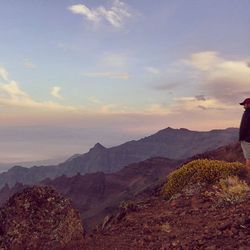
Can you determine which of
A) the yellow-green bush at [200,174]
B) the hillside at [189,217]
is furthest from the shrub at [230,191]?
the yellow-green bush at [200,174]

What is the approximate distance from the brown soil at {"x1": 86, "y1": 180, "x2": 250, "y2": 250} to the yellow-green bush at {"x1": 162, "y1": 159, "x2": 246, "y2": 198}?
1.94 metres

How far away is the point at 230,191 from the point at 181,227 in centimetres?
293

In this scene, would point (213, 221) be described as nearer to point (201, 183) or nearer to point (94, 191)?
point (201, 183)

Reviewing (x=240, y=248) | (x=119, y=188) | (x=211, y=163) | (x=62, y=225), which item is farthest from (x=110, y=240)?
(x=119, y=188)

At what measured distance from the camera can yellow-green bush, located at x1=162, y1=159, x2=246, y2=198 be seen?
58.4ft

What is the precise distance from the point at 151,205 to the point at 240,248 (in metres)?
7.81

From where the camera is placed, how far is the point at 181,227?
12.1 meters

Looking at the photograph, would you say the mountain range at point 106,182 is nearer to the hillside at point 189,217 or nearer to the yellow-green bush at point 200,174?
the yellow-green bush at point 200,174

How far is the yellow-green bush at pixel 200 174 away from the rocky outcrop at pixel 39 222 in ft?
23.0

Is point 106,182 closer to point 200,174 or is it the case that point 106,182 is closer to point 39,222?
point 200,174

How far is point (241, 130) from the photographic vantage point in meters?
17.3

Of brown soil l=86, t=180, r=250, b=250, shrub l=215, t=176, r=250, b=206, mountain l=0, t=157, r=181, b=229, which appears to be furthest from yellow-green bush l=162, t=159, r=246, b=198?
mountain l=0, t=157, r=181, b=229

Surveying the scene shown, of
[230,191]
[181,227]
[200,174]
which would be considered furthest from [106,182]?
[181,227]

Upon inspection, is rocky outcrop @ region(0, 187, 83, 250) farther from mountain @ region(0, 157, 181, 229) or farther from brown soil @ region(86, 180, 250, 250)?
mountain @ region(0, 157, 181, 229)
